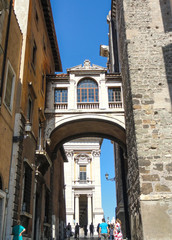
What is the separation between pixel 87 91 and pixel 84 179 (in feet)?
65.8

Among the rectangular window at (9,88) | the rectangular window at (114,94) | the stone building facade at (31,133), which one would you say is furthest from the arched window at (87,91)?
the rectangular window at (9,88)

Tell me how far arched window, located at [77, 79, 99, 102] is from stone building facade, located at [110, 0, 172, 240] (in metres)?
5.46

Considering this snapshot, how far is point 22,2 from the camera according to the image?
13.3 m

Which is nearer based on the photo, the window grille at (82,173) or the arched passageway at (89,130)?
the arched passageway at (89,130)

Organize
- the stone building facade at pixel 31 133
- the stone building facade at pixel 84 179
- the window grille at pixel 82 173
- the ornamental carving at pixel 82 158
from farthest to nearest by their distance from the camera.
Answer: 1. the ornamental carving at pixel 82 158
2. the window grille at pixel 82 173
3. the stone building facade at pixel 84 179
4. the stone building facade at pixel 31 133

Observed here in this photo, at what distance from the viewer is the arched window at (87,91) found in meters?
17.0

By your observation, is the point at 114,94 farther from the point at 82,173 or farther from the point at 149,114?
the point at 82,173

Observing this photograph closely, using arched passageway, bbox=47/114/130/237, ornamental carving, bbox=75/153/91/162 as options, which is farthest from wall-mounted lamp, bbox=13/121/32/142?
ornamental carving, bbox=75/153/91/162

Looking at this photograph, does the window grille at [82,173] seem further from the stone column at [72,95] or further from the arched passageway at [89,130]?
the stone column at [72,95]

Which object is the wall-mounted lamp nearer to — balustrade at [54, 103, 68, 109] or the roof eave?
balustrade at [54, 103, 68, 109]

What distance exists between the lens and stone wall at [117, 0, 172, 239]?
8977 mm

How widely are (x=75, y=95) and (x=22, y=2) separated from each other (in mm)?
5892

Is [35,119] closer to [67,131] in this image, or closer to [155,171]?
[67,131]

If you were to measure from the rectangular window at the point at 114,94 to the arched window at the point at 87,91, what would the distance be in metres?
0.78
